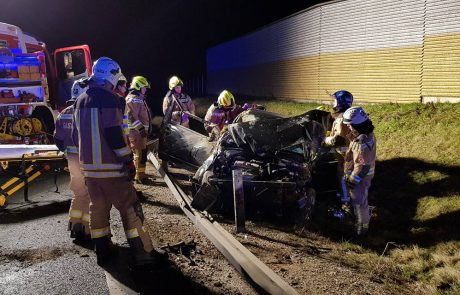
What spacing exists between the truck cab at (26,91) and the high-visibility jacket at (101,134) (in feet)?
17.8

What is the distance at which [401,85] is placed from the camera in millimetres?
9031

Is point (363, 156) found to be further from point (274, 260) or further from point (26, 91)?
point (26, 91)

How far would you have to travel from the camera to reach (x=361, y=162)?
454cm

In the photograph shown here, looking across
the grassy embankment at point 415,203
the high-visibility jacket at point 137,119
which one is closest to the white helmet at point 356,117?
the grassy embankment at point 415,203

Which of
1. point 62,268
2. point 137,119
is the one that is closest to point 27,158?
point 137,119

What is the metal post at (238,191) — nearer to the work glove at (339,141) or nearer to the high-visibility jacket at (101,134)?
the high-visibility jacket at (101,134)

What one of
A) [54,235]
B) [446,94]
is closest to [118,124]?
[54,235]

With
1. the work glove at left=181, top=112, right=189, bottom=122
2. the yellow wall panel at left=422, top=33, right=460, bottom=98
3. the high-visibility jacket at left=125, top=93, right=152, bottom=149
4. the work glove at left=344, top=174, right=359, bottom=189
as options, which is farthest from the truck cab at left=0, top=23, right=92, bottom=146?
the yellow wall panel at left=422, top=33, right=460, bottom=98

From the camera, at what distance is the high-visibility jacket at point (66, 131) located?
13.8 feet

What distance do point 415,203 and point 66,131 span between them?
5.00m

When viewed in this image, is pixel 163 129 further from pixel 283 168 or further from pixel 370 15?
pixel 370 15

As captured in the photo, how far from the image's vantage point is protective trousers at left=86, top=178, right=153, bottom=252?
3.50 metres

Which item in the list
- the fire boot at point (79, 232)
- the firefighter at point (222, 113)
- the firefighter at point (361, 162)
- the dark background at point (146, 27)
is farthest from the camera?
the dark background at point (146, 27)

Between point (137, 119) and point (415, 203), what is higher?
point (137, 119)
